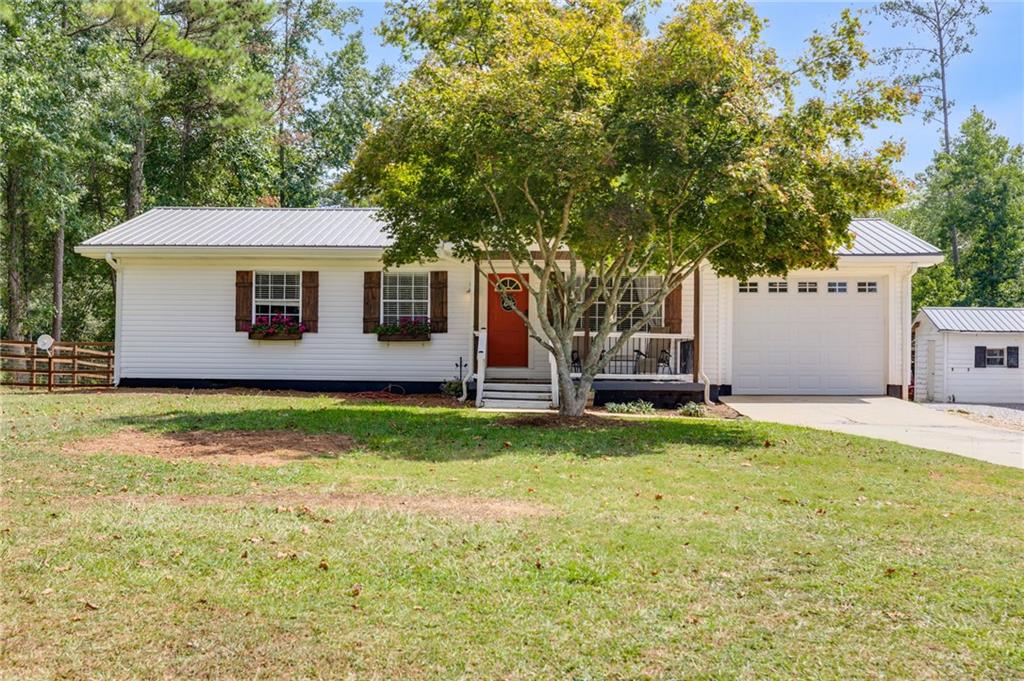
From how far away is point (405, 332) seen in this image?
47.5 ft

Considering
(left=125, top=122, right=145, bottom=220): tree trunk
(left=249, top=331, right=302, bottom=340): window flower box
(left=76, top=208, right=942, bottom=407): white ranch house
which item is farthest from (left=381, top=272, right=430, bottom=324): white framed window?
(left=125, top=122, right=145, bottom=220): tree trunk

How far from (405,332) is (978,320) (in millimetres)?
11970

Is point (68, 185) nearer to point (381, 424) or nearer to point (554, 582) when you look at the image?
point (381, 424)

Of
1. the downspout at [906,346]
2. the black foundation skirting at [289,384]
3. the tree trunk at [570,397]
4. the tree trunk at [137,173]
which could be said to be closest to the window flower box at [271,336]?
the black foundation skirting at [289,384]

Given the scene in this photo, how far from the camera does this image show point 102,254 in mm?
14656

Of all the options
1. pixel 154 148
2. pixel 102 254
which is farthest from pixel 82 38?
pixel 102 254

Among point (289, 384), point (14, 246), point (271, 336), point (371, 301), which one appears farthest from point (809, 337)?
point (14, 246)

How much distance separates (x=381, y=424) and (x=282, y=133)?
68.9 ft

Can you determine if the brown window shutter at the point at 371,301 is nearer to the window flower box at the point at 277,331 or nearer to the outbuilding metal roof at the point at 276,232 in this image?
the outbuilding metal roof at the point at 276,232

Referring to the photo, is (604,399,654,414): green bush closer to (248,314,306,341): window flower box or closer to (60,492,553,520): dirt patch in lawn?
(248,314,306,341): window flower box

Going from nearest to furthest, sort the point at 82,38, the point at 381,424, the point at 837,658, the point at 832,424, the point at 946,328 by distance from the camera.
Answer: the point at 837,658, the point at 381,424, the point at 832,424, the point at 946,328, the point at 82,38

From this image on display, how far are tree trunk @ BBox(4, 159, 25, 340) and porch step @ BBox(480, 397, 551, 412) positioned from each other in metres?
15.8

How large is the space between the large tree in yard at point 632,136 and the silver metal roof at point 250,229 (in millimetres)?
4204

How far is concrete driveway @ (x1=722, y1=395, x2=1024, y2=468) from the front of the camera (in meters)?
9.04
